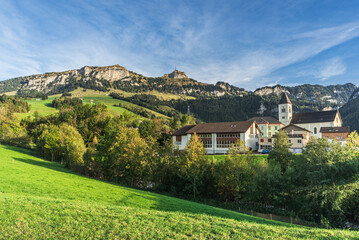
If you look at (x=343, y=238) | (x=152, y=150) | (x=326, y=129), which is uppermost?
(x=326, y=129)

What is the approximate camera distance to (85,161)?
123 ft

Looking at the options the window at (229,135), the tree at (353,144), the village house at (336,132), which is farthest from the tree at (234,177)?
the village house at (336,132)

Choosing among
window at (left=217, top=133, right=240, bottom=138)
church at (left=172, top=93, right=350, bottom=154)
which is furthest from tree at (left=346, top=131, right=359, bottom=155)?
window at (left=217, top=133, right=240, bottom=138)

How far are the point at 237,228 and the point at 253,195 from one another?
69.5 feet

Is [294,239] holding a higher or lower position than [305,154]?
lower

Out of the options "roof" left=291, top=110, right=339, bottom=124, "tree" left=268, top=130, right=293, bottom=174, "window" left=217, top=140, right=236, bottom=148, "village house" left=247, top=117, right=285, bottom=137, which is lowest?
"tree" left=268, top=130, right=293, bottom=174

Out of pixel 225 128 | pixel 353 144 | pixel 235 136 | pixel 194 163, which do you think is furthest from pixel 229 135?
pixel 353 144

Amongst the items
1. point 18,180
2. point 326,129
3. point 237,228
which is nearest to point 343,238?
point 237,228

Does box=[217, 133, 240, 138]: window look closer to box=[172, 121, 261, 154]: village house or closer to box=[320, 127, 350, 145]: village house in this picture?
box=[172, 121, 261, 154]: village house

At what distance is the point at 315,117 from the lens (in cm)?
9406

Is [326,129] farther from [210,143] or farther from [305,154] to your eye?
[305,154]

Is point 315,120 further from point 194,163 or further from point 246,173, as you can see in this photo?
point 194,163

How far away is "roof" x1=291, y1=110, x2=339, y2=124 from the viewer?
90.6 meters

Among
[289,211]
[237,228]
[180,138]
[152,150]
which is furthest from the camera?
[180,138]
